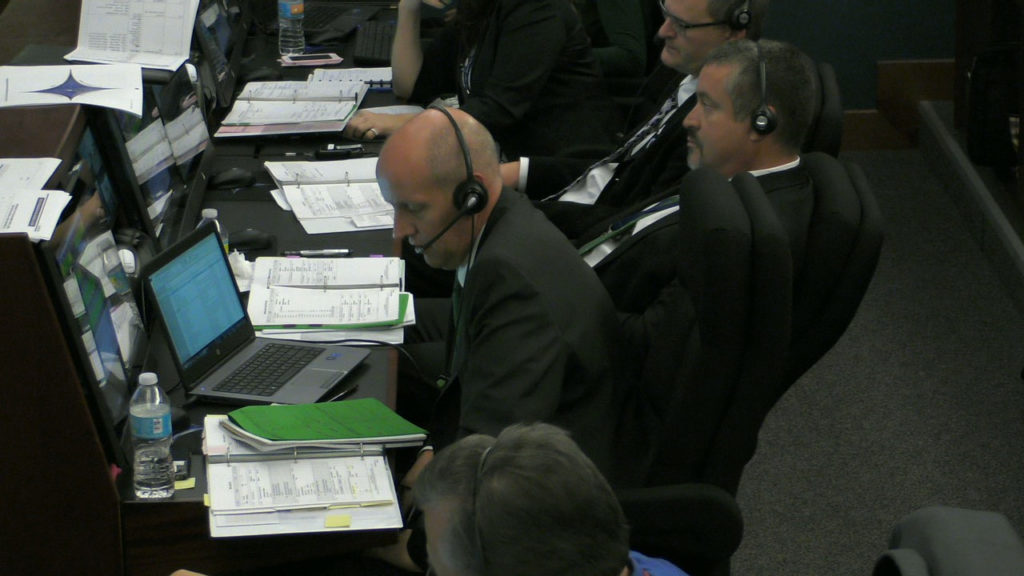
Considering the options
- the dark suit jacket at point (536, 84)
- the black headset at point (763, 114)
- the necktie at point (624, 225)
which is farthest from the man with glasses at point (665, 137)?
the black headset at point (763, 114)

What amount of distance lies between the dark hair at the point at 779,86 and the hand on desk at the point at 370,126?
1.17m

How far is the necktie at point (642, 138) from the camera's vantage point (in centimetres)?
293

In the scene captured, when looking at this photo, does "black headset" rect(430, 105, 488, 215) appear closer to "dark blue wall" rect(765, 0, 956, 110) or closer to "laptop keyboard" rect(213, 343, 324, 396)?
"laptop keyboard" rect(213, 343, 324, 396)

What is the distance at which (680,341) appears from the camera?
72.7 inches

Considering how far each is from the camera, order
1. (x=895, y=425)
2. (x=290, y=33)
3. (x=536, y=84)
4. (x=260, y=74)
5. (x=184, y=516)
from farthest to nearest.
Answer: (x=290, y=33), (x=260, y=74), (x=536, y=84), (x=895, y=425), (x=184, y=516)

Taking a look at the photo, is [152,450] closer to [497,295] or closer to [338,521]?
[338,521]

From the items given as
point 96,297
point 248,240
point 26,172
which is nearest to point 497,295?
point 96,297

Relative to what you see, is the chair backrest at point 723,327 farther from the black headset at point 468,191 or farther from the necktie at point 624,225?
the necktie at point 624,225

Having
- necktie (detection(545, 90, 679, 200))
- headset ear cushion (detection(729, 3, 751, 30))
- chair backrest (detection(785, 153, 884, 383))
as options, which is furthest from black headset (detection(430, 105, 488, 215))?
headset ear cushion (detection(729, 3, 751, 30))

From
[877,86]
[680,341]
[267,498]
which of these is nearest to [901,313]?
[877,86]

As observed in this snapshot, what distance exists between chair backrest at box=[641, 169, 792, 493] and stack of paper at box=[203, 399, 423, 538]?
433 millimetres

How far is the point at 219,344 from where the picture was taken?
7.09 ft

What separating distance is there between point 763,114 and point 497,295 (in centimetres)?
69

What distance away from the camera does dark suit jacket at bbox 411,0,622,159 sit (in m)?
3.29
